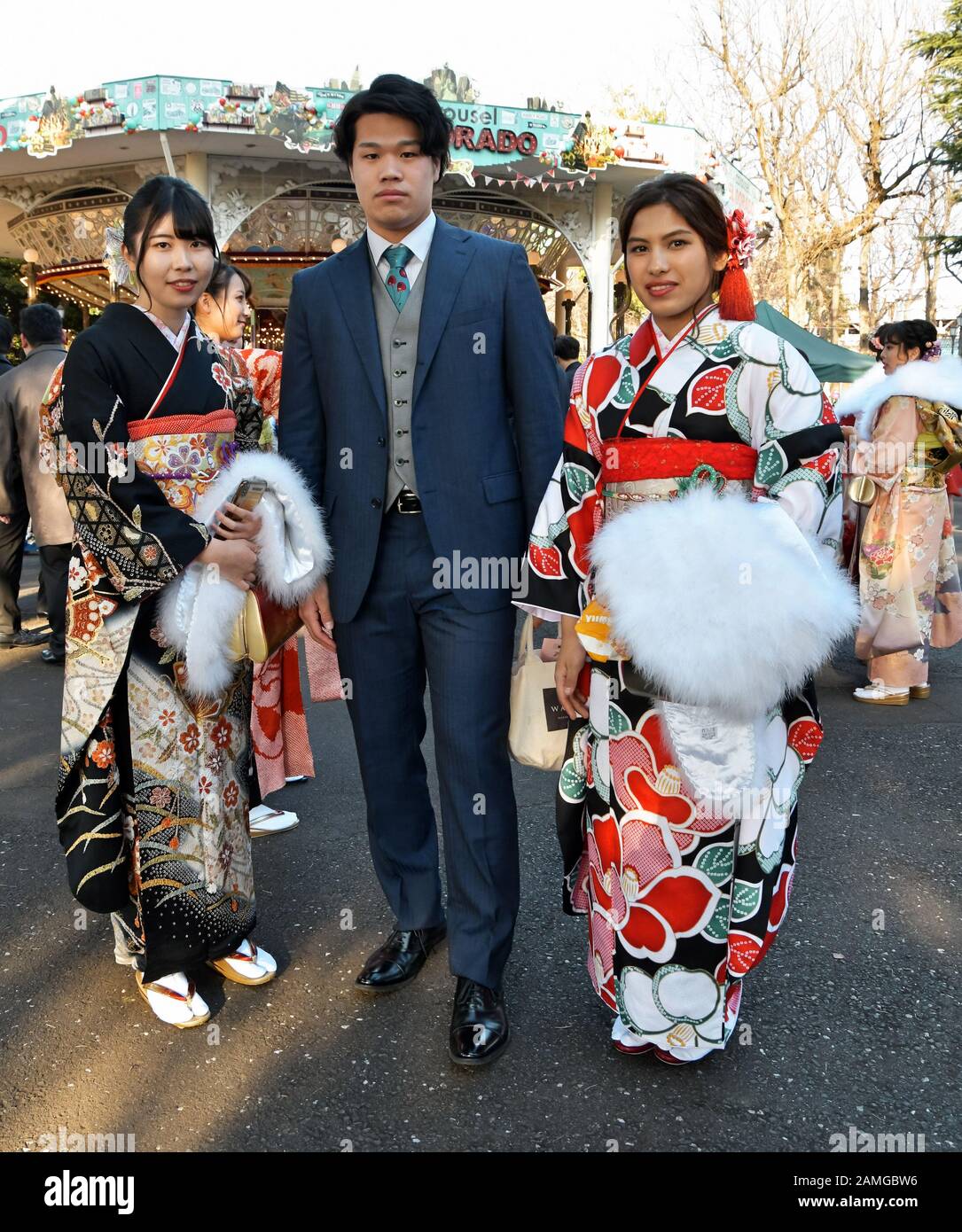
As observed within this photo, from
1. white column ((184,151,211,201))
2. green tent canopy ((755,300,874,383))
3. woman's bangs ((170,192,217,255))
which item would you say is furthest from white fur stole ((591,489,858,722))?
white column ((184,151,211,201))

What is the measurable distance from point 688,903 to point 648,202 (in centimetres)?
146

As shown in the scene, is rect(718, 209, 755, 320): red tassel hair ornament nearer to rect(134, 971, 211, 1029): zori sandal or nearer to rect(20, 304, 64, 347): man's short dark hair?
rect(134, 971, 211, 1029): zori sandal

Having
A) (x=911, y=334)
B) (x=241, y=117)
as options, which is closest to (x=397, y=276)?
(x=911, y=334)

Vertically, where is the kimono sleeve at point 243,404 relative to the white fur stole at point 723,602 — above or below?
above

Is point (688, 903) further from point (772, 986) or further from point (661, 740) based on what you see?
point (772, 986)

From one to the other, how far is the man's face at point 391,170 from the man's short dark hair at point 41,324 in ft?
14.1

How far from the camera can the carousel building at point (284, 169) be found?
8758 mm

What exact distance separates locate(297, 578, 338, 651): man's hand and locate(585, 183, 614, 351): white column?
354 inches

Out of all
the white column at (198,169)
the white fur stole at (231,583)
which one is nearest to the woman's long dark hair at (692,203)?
the white fur stole at (231,583)

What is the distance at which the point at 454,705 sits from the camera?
226 cm

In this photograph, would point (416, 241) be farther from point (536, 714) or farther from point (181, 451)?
point (536, 714)

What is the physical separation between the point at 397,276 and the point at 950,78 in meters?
16.9

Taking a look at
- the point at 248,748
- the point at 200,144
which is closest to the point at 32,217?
the point at 200,144

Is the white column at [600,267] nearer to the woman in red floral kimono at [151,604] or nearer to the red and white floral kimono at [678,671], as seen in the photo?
the woman in red floral kimono at [151,604]
